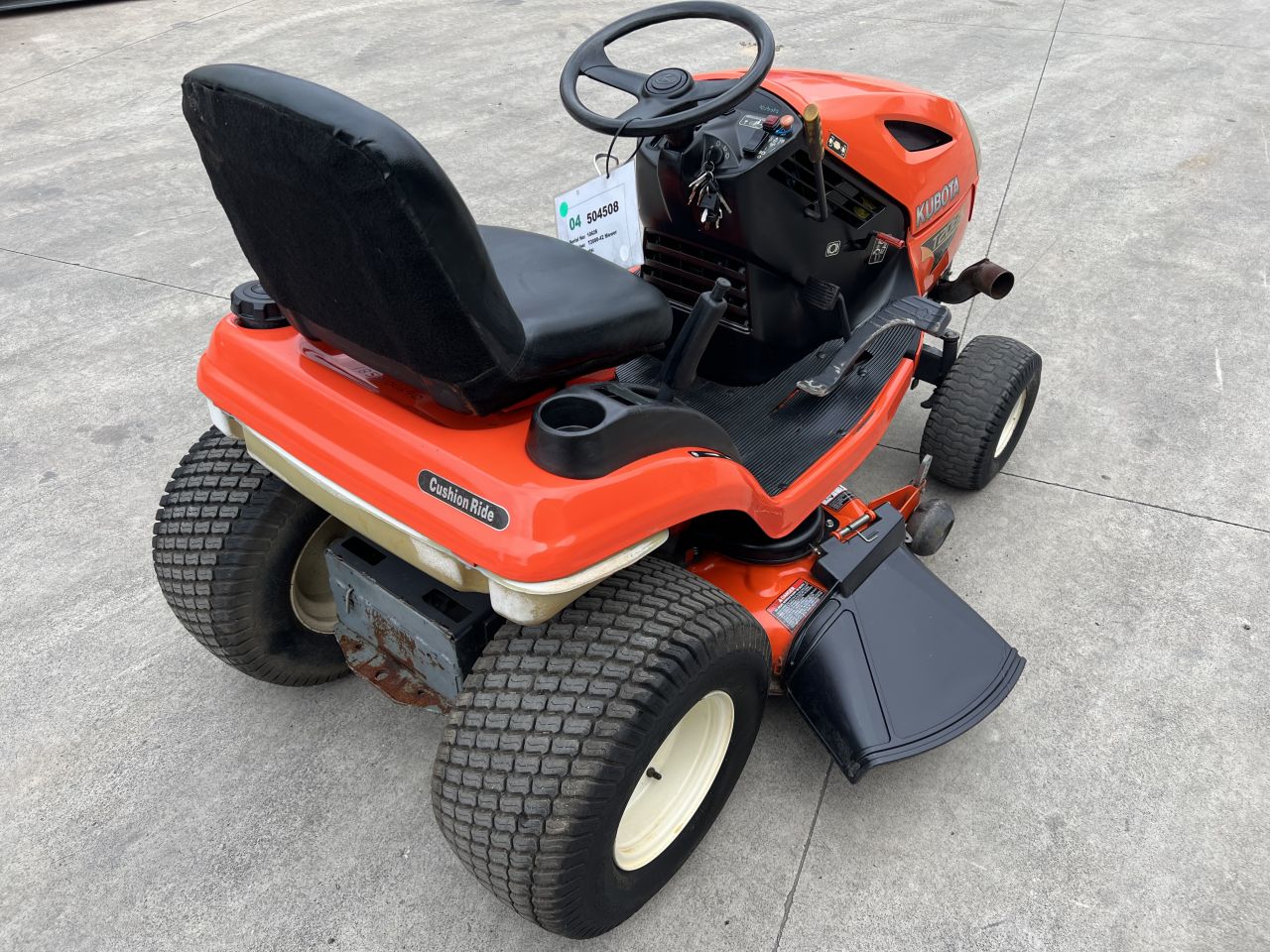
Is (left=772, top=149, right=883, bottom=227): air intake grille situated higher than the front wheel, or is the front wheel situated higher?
(left=772, top=149, right=883, bottom=227): air intake grille

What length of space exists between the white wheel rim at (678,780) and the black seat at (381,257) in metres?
0.71

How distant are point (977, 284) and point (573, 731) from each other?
2.02 metres

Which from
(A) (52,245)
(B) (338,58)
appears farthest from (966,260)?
(B) (338,58)

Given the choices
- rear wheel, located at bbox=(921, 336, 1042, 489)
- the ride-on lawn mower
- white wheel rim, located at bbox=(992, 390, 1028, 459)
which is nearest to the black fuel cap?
the ride-on lawn mower

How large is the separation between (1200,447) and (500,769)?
259 centimetres

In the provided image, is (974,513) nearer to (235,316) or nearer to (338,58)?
(235,316)

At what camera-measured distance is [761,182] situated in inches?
82.3

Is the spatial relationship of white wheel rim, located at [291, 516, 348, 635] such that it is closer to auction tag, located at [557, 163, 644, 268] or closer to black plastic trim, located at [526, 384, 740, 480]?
black plastic trim, located at [526, 384, 740, 480]

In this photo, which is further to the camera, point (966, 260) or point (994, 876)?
point (966, 260)

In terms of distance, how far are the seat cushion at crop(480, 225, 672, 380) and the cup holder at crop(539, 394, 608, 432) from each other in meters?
0.06

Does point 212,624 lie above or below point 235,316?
below

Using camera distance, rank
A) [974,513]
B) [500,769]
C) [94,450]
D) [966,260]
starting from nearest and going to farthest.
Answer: [500,769] → [974,513] → [94,450] → [966,260]

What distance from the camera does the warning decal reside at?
78.2 inches

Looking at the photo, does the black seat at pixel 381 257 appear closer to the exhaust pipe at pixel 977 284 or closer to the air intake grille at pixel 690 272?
the air intake grille at pixel 690 272
